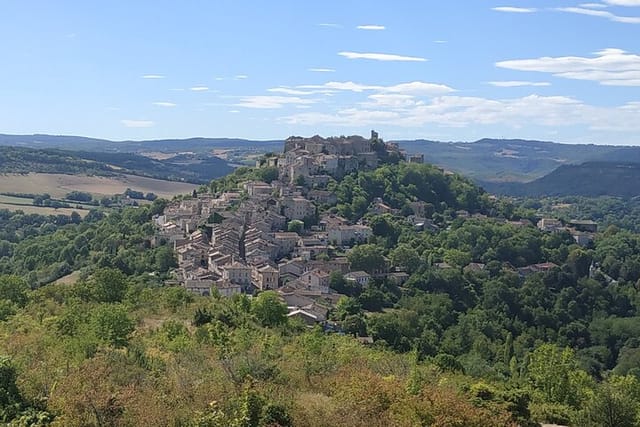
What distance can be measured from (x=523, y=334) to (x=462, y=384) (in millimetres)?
34537

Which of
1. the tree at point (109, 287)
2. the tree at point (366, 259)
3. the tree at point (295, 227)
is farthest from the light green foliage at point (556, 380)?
the tree at point (295, 227)

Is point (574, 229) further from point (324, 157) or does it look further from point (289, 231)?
point (289, 231)

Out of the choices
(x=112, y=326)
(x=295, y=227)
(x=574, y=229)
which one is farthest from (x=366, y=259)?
(x=574, y=229)

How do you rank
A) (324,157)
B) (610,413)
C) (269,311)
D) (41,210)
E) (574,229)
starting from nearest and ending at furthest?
(610,413) < (269,311) < (324,157) < (574,229) < (41,210)

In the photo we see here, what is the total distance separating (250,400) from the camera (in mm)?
16656

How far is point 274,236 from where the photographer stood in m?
67.2

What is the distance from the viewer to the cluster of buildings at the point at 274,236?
184ft

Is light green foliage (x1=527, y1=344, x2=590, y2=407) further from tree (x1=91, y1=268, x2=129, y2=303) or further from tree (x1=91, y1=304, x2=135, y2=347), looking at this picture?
tree (x1=91, y1=268, x2=129, y2=303)

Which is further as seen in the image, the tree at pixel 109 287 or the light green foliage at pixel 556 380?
the tree at pixel 109 287

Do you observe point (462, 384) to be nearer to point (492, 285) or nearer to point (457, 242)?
point (492, 285)

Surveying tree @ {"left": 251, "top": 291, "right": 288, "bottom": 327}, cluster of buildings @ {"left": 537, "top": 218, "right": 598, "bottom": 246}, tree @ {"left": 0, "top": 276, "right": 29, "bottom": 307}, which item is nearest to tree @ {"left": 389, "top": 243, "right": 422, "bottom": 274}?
cluster of buildings @ {"left": 537, "top": 218, "right": 598, "bottom": 246}

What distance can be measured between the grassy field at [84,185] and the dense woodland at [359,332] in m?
20.2

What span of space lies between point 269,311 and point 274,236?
29770mm

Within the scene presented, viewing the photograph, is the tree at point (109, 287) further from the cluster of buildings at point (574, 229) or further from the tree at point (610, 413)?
the cluster of buildings at point (574, 229)
